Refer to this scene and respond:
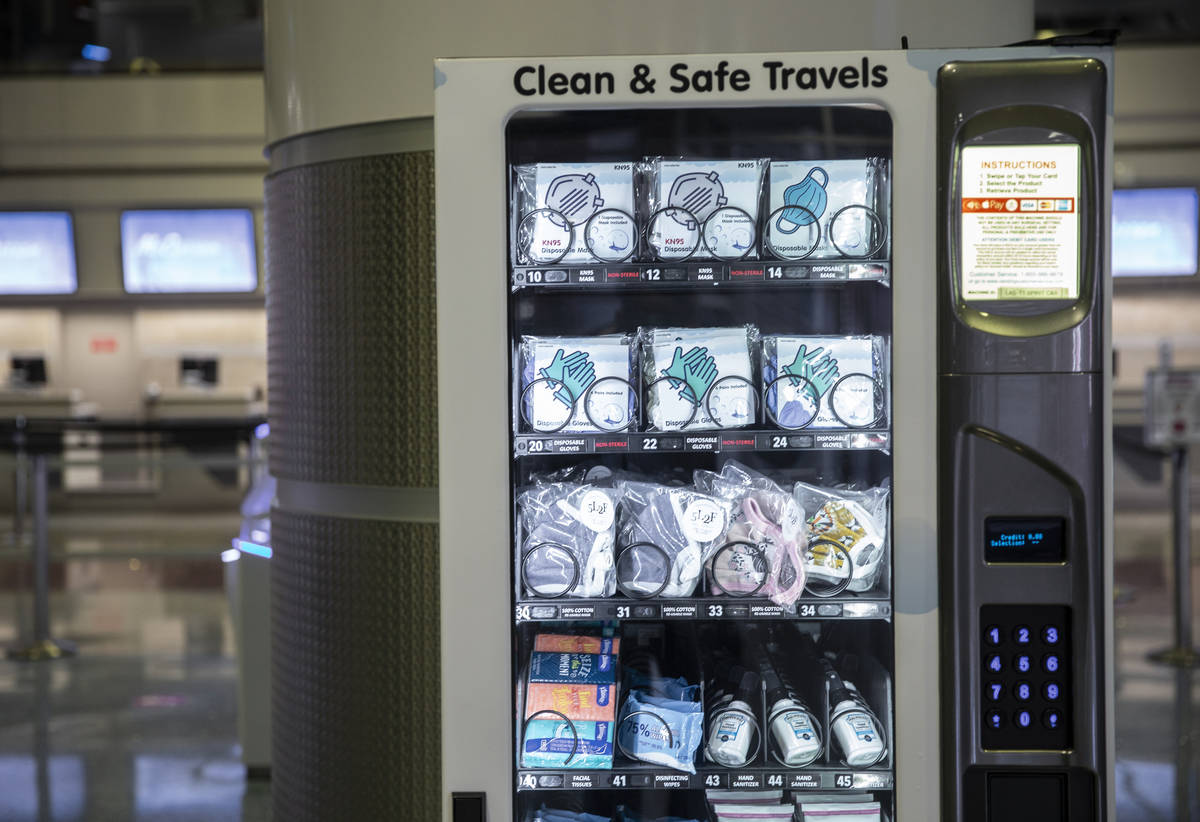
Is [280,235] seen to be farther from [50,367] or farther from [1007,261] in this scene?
[50,367]

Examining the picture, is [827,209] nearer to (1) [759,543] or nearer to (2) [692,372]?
(2) [692,372]

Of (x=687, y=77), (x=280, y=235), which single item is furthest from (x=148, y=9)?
(x=687, y=77)

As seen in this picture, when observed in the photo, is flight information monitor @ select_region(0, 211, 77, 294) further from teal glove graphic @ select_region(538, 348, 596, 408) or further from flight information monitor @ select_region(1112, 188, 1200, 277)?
teal glove graphic @ select_region(538, 348, 596, 408)

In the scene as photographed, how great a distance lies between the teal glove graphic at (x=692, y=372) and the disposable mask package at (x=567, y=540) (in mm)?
210

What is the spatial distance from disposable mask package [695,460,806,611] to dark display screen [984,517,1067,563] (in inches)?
11.4

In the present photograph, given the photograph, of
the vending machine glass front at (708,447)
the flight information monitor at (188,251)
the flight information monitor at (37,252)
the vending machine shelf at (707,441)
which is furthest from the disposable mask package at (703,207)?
the flight information monitor at (37,252)

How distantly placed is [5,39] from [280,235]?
8317 millimetres

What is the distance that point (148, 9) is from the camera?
941 centimetres

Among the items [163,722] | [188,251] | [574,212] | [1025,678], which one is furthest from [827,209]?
[188,251]

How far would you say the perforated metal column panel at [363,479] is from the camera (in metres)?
2.43

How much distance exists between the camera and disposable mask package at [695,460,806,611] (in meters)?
1.76

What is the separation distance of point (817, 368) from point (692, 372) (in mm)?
204

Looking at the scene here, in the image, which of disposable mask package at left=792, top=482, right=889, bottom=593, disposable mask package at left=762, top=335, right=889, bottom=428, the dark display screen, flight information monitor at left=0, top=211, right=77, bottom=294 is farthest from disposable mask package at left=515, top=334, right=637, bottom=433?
flight information monitor at left=0, top=211, right=77, bottom=294

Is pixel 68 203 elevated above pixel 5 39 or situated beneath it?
situated beneath
